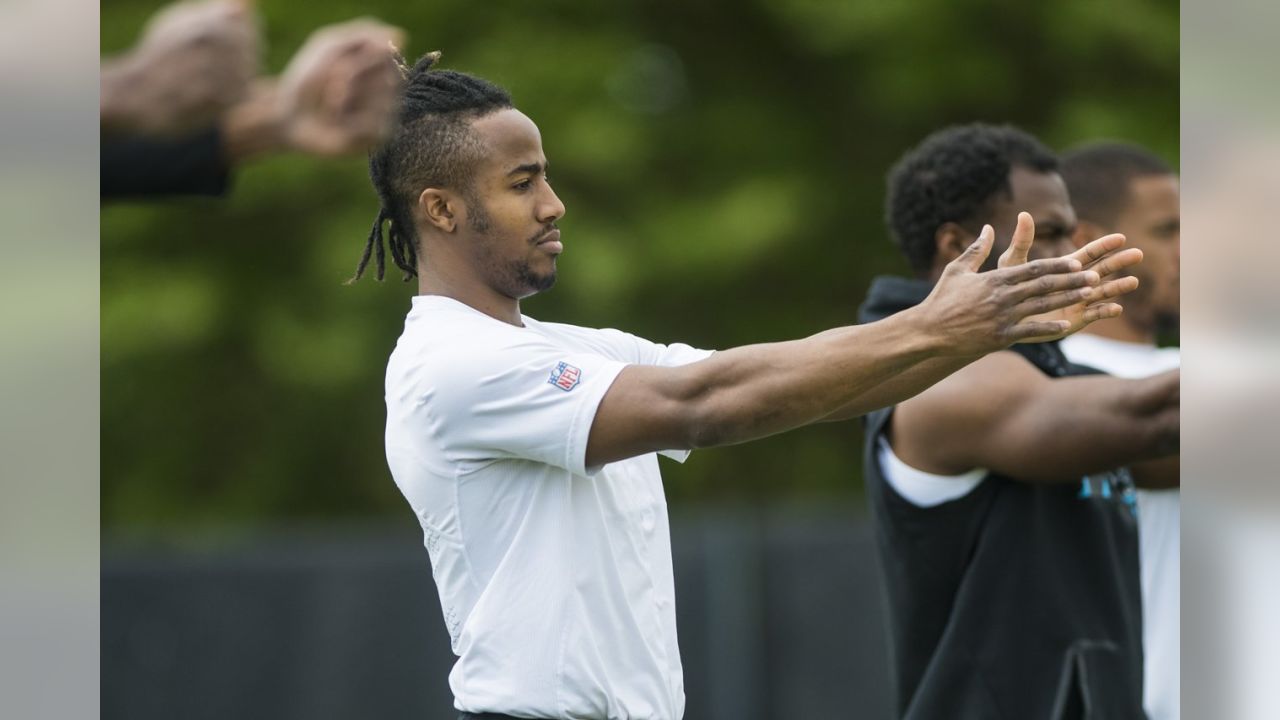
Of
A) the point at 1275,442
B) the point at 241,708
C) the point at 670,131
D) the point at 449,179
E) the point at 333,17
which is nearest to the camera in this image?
the point at 1275,442

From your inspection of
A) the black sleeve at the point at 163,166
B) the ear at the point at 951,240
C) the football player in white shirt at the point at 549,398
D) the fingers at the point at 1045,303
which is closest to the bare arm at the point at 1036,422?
the ear at the point at 951,240

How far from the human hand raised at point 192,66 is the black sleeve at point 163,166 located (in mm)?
143

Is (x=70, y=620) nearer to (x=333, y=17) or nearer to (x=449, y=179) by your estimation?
(x=449, y=179)

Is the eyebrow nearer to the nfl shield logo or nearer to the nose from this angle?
the nose

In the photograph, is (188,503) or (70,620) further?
(188,503)

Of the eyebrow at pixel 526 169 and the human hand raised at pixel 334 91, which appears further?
the eyebrow at pixel 526 169

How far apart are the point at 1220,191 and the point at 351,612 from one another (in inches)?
230

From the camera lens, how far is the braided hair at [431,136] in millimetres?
2783

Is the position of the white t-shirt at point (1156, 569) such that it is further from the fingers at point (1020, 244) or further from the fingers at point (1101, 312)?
the fingers at point (1020, 244)

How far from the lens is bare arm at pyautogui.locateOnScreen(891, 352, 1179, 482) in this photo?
11.5 ft

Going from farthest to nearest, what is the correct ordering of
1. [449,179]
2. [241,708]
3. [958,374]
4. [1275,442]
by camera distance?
[241,708], [958,374], [449,179], [1275,442]

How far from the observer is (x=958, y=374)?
3672 mm

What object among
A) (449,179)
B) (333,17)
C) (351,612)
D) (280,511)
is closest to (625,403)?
(449,179)

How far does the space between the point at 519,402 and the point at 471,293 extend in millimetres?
275
